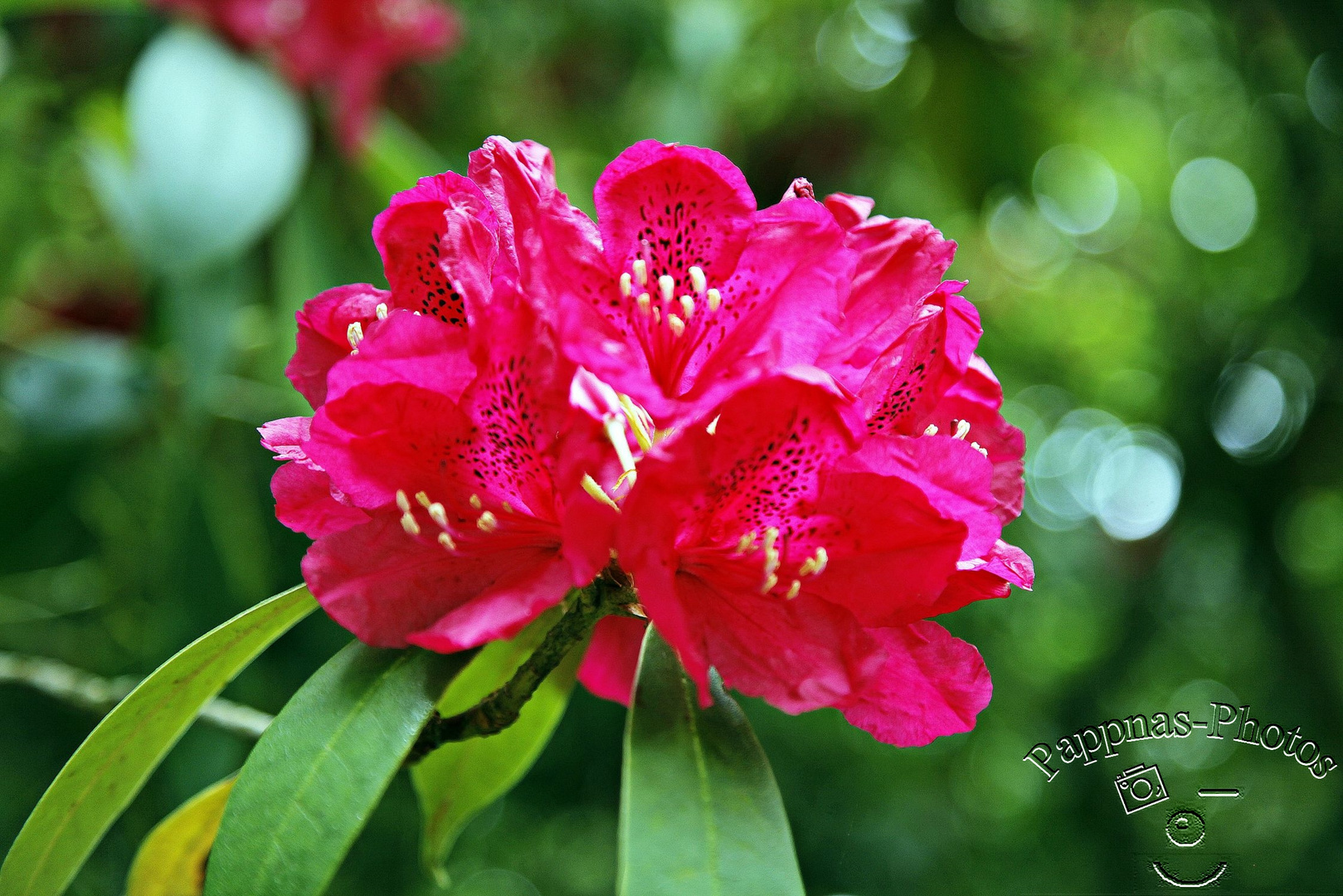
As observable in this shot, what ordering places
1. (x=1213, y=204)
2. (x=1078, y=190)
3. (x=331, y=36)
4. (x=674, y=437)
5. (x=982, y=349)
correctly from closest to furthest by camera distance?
(x=674, y=437) → (x=331, y=36) → (x=982, y=349) → (x=1213, y=204) → (x=1078, y=190)

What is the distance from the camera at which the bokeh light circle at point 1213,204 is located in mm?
3205

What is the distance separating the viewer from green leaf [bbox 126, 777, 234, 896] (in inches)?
36.3

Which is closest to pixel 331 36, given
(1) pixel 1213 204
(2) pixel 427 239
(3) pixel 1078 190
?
(2) pixel 427 239

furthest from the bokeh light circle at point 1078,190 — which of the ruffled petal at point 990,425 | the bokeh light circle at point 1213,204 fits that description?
the ruffled petal at point 990,425

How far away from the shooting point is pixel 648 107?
9.55 ft

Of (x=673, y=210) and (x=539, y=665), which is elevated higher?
(x=673, y=210)

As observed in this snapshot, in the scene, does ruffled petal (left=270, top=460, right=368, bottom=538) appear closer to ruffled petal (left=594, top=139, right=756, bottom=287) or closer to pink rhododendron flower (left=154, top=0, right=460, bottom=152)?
ruffled petal (left=594, top=139, right=756, bottom=287)

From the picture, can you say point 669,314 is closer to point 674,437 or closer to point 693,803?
point 674,437

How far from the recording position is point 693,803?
0.63 m

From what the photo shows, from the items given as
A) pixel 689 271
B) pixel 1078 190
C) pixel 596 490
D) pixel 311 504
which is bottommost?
pixel 311 504

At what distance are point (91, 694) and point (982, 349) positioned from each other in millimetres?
2470

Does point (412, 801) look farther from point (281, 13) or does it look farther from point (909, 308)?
point (909, 308)

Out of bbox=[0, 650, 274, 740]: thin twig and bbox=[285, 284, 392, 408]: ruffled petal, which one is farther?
bbox=[0, 650, 274, 740]: thin twig

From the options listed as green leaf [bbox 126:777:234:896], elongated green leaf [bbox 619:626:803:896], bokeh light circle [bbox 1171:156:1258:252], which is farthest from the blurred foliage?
elongated green leaf [bbox 619:626:803:896]
